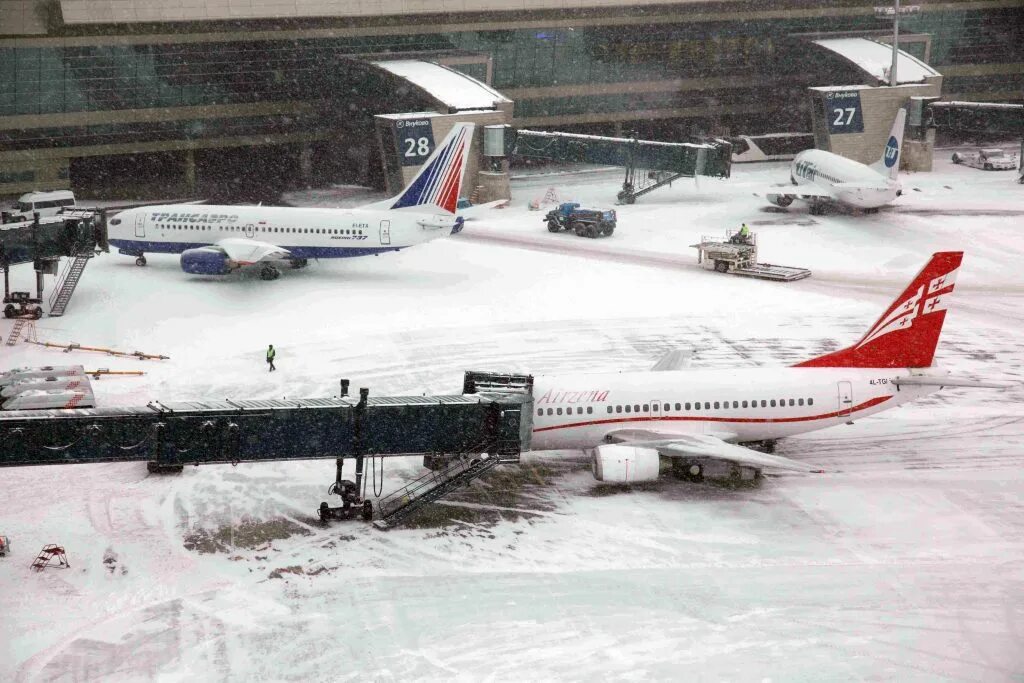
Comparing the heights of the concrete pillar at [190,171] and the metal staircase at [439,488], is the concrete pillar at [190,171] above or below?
above

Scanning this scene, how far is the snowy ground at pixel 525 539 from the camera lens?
1356 inches

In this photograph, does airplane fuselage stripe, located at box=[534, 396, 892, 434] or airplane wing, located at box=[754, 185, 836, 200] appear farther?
airplane wing, located at box=[754, 185, 836, 200]

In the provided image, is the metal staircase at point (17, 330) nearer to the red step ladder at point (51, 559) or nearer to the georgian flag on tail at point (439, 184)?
the georgian flag on tail at point (439, 184)

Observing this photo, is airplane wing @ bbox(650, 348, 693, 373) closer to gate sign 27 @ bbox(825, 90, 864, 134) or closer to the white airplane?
the white airplane

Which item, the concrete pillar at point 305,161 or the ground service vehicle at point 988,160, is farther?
the concrete pillar at point 305,161

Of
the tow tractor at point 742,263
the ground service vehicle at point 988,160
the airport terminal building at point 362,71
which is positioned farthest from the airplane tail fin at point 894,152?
the ground service vehicle at point 988,160

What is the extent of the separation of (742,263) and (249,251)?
33602 millimetres

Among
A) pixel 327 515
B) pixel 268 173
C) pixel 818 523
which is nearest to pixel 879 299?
pixel 818 523

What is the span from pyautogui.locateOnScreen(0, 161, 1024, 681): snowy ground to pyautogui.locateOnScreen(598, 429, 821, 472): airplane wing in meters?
2.05

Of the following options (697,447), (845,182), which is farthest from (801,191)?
(697,447)

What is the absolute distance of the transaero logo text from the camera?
7862 centimetres

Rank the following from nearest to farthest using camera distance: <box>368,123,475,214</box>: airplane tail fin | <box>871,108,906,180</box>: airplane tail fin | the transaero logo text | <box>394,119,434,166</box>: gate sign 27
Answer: <box>368,123,475,214</box>: airplane tail fin, the transaero logo text, <box>871,108,906,180</box>: airplane tail fin, <box>394,119,434,166</box>: gate sign 27

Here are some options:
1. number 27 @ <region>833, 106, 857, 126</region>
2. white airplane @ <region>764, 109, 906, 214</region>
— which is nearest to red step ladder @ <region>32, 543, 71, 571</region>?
white airplane @ <region>764, 109, 906, 214</region>

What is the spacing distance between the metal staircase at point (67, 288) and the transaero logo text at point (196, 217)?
8.20 m
